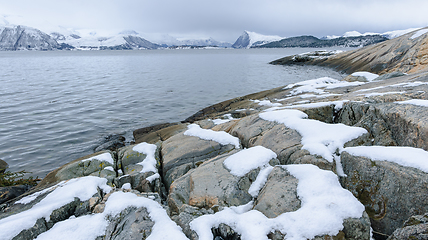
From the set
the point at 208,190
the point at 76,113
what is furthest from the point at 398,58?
the point at 76,113

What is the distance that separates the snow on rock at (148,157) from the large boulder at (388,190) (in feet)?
21.4

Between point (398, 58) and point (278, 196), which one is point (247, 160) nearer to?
point (278, 196)

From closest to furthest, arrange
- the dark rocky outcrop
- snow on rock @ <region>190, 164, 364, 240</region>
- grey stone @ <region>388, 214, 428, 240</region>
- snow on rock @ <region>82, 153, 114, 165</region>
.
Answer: grey stone @ <region>388, 214, 428, 240</region>
snow on rock @ <region>190, 164, 364, 240</region>
snow on rock @ <region>82, 153, 114, 165</region>
the dark rocky outcrop

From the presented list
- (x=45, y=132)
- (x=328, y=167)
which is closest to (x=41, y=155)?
(x=45, y=132)

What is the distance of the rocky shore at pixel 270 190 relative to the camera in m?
4.13

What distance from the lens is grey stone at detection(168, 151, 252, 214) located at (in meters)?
5.43

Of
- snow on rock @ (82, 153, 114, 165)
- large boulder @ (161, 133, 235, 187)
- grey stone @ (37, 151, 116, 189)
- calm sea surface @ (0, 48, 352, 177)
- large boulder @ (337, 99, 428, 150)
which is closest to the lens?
large boulder @ (337, 99, 428, 150)

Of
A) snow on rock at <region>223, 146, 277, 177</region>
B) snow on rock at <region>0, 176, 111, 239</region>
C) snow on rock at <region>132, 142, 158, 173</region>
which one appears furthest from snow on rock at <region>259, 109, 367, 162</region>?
snow on rock at <region>0, 176, 111, 239</region>

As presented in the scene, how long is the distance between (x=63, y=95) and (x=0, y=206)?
25.1 meters

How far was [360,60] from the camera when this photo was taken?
3491 centimetres

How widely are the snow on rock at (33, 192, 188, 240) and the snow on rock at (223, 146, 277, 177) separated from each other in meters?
2.26

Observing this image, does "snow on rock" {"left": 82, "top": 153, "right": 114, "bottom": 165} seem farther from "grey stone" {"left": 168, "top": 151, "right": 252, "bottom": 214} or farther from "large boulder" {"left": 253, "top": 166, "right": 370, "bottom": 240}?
"large boulder" {"left": 253, "top": 166, "right": 370, "bottom": 240}

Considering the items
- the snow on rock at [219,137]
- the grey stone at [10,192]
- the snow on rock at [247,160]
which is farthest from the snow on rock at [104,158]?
the snow on rock at [247,160]

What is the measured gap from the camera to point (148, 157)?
8.85m
